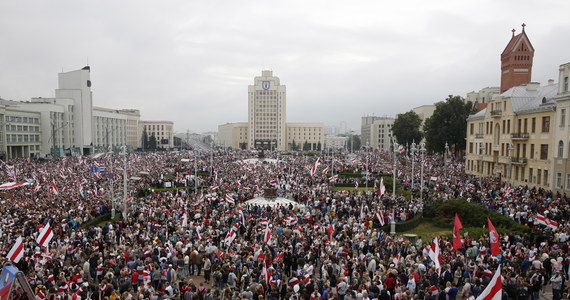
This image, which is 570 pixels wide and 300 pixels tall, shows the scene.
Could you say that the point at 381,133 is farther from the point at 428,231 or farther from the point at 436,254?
the point at 436,254

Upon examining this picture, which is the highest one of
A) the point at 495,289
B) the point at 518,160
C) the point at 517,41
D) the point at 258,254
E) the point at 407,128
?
the point at 517,41

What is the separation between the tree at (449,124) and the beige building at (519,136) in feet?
33.7

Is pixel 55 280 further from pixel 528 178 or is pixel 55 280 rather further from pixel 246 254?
pixel 528 178

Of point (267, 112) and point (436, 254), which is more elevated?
point (267, 112)

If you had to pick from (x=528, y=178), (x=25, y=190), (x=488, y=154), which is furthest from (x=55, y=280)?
(x=488, y=154)

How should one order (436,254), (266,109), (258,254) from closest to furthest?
(436,254)
(258,254)
(266,109)

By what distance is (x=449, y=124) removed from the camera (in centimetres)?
5941

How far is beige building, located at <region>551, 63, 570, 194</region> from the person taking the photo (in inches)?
1176

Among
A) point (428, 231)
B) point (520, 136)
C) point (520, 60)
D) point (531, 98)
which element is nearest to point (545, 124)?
point (520, 136)

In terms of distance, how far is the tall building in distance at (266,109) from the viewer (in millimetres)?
155875

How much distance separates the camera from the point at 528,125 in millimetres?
36375

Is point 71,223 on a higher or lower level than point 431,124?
lower

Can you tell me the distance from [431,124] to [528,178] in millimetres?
25674

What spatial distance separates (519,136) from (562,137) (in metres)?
6.61
